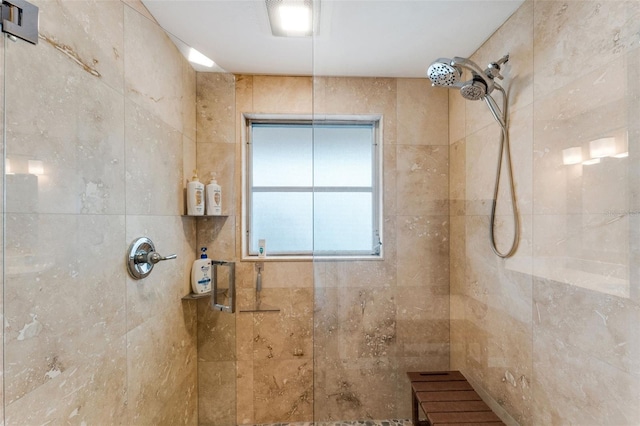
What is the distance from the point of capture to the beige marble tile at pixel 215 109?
1.10 m

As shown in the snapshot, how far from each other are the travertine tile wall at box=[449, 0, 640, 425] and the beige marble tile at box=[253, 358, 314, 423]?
0.91m

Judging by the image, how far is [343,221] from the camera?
1351 mm

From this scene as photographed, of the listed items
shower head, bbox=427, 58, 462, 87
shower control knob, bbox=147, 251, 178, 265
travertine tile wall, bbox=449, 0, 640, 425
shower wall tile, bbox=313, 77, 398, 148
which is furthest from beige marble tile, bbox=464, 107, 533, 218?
shower control knob, bbox=147, 251, 178, 265

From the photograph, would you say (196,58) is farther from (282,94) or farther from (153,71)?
(282,94)

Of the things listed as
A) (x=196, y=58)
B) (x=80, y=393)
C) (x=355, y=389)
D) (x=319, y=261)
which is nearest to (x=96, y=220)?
(x=80, y=393)

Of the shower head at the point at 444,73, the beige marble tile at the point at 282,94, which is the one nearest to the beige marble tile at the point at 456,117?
the shower head at the point at 444,73

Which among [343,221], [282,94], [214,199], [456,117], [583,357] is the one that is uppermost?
[282,94]

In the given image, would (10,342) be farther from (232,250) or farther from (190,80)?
(190,80)

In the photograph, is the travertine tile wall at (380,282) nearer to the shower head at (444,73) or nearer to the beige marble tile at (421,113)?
the beige marble tile at (421,113)

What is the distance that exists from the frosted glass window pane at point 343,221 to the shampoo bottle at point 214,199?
19.0 inches

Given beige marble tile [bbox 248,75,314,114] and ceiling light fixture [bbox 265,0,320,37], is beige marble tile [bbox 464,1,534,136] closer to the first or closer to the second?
ceiling light fixture [bbox 265,0,320,37]

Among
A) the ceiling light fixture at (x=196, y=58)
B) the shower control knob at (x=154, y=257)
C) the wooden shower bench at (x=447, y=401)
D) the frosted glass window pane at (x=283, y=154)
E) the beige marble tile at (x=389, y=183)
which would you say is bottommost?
the wooden shower bench at (x=447, y=401)

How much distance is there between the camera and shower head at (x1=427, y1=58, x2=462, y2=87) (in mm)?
1102

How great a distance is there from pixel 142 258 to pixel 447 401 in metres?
1.44
